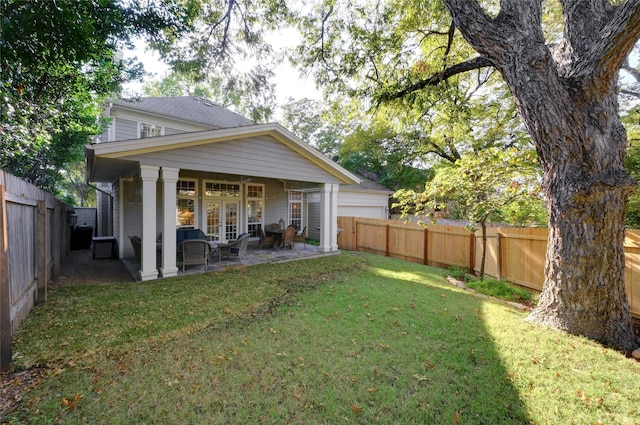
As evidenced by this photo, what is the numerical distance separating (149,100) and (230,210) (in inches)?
285

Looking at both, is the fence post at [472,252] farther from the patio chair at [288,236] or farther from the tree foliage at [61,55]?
the tree foliage at [61,55]

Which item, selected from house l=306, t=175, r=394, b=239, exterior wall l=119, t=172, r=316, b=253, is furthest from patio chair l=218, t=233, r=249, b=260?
house l=306, t=175, r=394, b=239

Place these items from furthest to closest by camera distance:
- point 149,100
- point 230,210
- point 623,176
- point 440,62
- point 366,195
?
point 366,195, point 149,100, point 230,210, point 440,62, point 623,176

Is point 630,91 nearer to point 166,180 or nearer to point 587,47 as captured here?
point 587,47

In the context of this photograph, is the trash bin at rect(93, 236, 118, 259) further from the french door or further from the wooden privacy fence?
the wooden privacy fence

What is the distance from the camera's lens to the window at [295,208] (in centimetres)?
1382

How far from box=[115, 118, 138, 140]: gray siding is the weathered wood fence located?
985 centimetres

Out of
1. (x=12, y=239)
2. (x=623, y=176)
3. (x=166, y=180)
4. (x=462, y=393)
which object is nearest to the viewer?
(x=462, y=393)

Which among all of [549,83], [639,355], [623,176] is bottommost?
[639,355]

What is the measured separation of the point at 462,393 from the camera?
2590mm

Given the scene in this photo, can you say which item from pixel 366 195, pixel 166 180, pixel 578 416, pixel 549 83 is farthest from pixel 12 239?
pixel 366 195

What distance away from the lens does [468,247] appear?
8.18 metres

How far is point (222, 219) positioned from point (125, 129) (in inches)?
222

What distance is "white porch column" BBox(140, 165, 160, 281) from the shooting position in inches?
242
